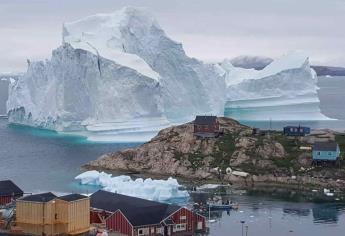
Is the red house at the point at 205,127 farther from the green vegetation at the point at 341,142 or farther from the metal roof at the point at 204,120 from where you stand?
the green vegetation at the point at 341,142

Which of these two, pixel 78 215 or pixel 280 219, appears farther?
pixel 280 219

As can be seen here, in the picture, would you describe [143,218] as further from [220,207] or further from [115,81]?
[115,81]

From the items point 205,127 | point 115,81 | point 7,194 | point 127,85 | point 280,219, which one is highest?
point 115,81

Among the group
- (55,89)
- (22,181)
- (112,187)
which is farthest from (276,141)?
(55,89)

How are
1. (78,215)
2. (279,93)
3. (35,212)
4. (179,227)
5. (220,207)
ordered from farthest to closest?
(279,93)
(220,207)
(179,227)
(78,215)
(35,212)

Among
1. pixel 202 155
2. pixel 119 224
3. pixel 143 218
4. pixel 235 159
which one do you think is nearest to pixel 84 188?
pixel 202 155

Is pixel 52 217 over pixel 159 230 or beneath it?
over

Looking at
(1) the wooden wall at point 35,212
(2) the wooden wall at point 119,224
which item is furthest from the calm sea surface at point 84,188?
(1) the wooden wall at point 35,212
